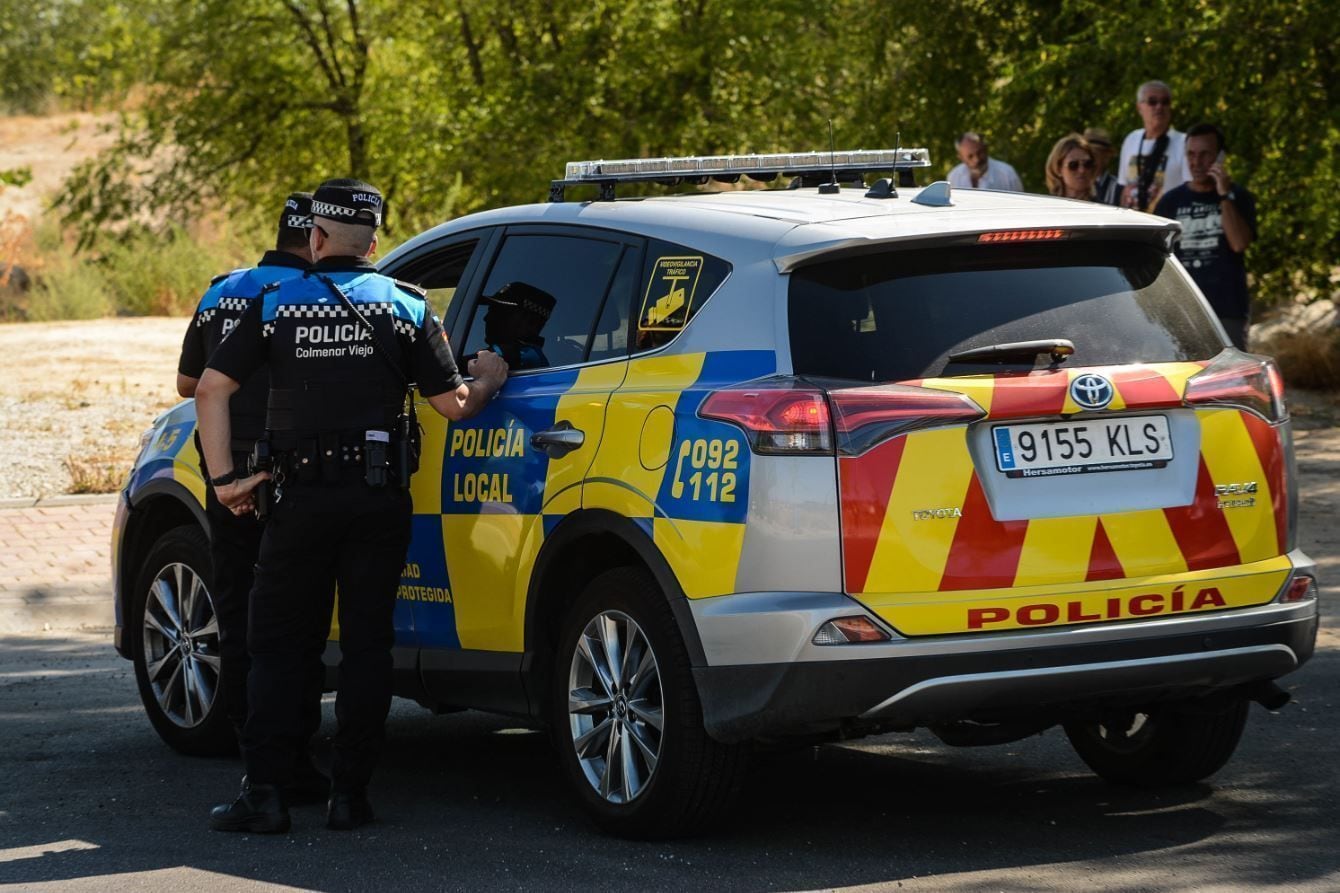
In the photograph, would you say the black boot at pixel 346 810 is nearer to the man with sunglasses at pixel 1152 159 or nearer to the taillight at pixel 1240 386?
the taillight at pixel 1240 386

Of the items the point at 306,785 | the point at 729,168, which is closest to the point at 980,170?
the point at 729,168

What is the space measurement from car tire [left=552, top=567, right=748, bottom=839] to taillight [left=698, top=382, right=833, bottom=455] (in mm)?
573

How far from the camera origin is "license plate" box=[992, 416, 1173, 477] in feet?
15.6

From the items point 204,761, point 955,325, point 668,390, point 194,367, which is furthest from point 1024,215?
point 204,761

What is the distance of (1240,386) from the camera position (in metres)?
5.09

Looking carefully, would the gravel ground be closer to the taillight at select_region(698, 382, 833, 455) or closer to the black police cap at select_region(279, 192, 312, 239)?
the black police cap at select_region(279, 192, 312, 239)

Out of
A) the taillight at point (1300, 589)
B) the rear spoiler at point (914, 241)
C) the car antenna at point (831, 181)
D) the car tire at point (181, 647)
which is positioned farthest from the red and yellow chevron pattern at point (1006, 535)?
the car tire at point (181, 647)

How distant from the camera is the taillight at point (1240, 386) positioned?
4996 mm

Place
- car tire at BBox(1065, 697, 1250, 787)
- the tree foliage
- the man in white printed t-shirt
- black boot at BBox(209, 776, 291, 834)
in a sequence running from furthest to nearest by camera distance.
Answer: the tree foliage
the man in white printed t-shirt
car tire at BBox(1065, 697, 1250, 787)
black boot at BBox(209, 776, 291, 834)

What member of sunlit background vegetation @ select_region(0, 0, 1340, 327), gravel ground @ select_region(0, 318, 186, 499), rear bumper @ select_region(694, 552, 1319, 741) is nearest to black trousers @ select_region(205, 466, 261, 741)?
rear bumper @ select_region(694, 552, 1319, 741)

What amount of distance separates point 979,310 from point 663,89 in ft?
61.9

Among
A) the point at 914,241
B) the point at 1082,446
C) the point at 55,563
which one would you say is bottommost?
the point at 55,563

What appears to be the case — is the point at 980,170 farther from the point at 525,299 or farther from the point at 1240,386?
the point at 1240,386

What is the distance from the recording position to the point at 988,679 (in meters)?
4.68
